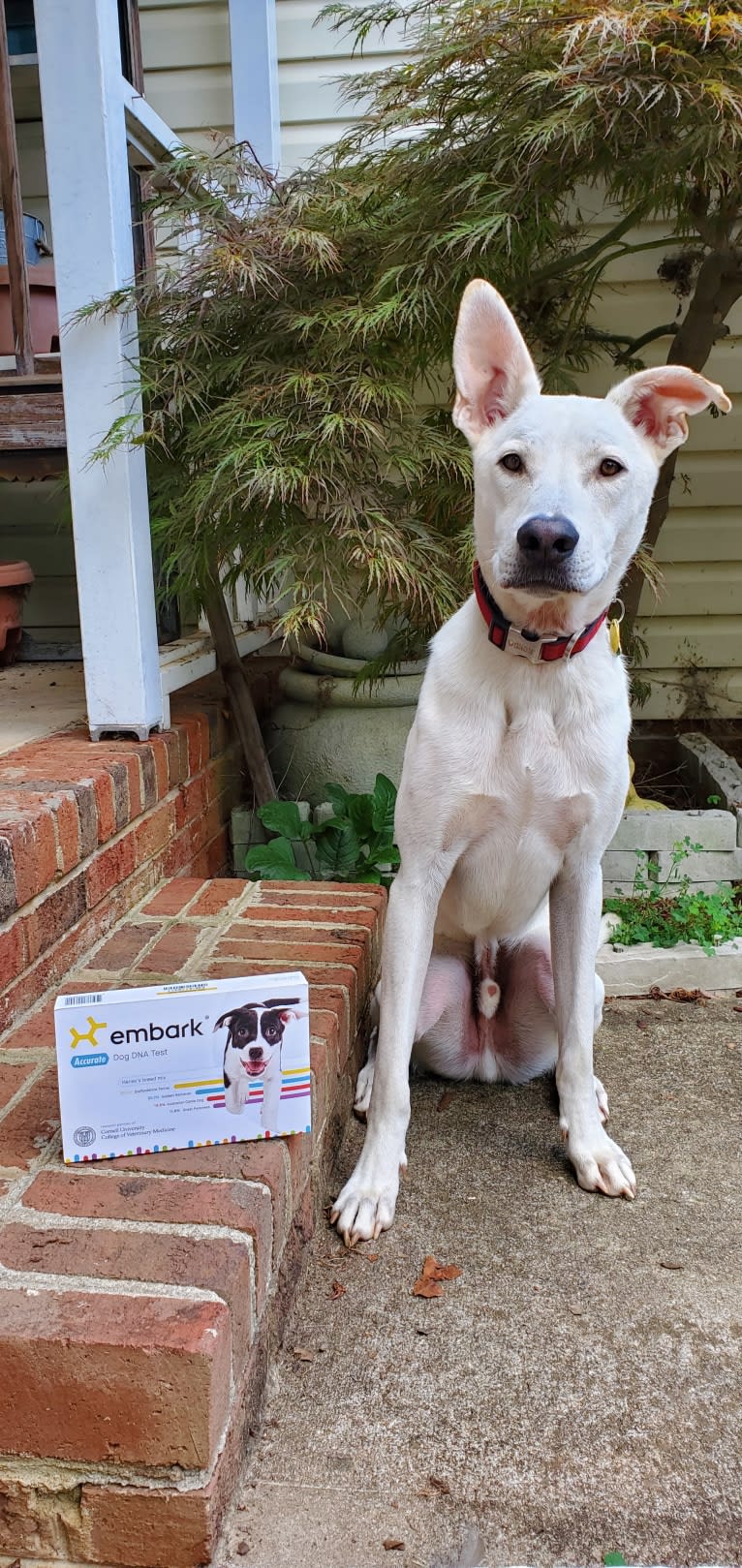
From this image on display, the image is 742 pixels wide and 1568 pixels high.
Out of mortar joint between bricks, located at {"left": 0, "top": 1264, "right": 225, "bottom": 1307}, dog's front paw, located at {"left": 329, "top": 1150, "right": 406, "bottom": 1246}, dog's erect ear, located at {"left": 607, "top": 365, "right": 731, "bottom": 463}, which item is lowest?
dog's front paw, located at {"left": 329, "top": 1150, "right": 406, "bottom": 1246}

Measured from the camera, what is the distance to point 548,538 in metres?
1.47

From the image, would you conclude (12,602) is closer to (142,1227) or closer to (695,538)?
(695,538)

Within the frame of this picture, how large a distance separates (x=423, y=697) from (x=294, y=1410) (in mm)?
1114

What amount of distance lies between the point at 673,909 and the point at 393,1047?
4.60 feet

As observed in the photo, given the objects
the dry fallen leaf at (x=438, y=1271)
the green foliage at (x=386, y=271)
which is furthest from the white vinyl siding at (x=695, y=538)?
the dry fallen leaf at (x=438, y=1271)

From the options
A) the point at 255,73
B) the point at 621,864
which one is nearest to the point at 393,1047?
the point at 621,864

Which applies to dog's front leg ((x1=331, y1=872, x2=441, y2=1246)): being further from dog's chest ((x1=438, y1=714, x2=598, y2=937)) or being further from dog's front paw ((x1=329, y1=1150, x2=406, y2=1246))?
dog's chest ((x1=438, y1=714, x2=598, y2=937))

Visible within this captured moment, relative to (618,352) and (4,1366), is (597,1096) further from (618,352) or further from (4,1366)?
(618,352)

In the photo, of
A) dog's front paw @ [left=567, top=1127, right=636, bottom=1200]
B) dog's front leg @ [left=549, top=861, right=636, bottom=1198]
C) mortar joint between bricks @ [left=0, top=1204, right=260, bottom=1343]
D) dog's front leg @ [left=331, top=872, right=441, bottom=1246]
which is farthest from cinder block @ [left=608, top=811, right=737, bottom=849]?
mortar joint between bricks @ [left=0, top=1204, right=260, bottom=1343]

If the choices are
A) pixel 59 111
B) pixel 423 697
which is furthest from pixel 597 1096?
pixel 59 111

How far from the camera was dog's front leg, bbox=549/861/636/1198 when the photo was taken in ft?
6.26

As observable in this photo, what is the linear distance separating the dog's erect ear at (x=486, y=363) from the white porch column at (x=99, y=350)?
100cm

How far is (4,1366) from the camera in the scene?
3.68 ft

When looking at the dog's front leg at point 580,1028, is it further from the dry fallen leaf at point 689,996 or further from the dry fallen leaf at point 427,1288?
the dry fallen leaf at point 689,996
